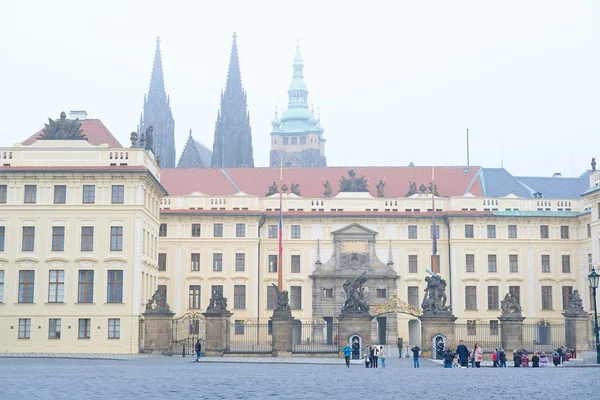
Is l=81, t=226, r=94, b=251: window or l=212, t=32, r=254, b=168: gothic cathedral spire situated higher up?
l=212, t=32, r=254, b=168: gothic cathedral spire

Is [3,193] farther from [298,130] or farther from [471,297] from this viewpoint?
[298,130]

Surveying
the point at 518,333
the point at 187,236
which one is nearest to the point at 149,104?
the point at 187,236

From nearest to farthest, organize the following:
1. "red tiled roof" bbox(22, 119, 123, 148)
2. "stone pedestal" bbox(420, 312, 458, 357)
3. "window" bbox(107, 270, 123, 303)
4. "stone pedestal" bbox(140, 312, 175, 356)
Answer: "stone pedestal" bbox(420, 312, 458, 357) < "stone pedestal" bbox(140, 312, 175, 356) < "window" bbox(107, 270, 123, 303) < "red tiled roof" bbox(22, 119, 123, 148)

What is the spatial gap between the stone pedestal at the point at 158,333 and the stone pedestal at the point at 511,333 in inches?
652

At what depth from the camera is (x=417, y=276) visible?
67438mm

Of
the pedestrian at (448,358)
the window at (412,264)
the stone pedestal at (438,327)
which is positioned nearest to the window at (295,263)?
the window at (412,264)

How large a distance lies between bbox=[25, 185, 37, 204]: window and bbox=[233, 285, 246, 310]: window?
19.8 metres

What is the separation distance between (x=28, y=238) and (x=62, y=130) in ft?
21.2

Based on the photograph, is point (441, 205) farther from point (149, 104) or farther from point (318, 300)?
point (149, 104)

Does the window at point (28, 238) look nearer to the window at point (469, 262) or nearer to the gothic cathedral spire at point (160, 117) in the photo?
the window at point (469, 262)

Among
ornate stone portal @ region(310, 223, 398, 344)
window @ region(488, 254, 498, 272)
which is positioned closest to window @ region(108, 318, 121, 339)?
ornate stone portal @ region(310, 223, 398, 344)

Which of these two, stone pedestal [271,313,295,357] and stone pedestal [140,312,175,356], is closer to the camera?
stone pedestal [271,313,295,357]

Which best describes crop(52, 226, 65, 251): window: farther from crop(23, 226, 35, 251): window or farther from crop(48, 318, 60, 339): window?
crop(48, 318, 60, 339): window

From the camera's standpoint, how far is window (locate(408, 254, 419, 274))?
67.6m
